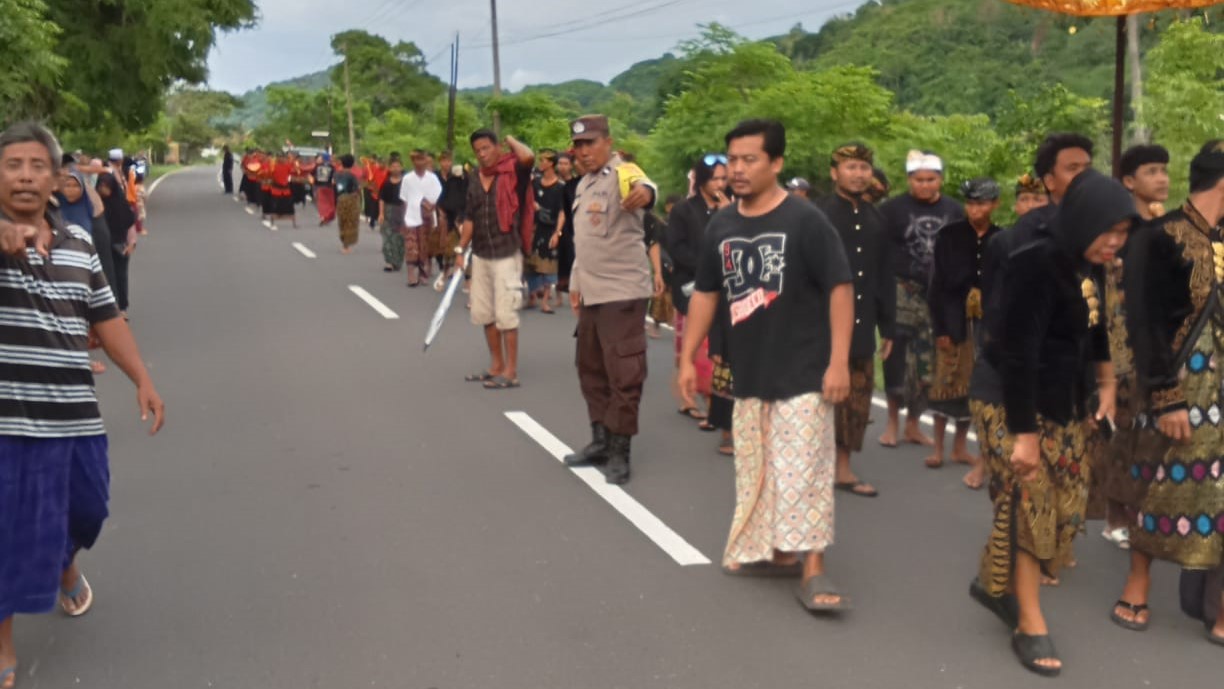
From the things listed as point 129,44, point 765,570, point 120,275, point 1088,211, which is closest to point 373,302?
point 120,275

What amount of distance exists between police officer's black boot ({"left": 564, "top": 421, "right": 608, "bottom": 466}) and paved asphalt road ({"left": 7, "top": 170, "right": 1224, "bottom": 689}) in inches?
4.6

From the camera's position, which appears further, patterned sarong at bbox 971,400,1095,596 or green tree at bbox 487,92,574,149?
green tree at bbox 487,92,574,149

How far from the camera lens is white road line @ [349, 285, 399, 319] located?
1432 cm

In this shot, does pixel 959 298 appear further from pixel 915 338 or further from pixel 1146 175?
pixel 1146 175

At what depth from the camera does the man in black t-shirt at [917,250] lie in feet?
24.4

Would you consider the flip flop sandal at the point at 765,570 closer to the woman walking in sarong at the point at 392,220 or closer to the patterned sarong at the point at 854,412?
the patterned sarong at the point at 854,412

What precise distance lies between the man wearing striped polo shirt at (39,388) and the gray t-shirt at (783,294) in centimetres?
243

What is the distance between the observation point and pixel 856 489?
22.5 feet

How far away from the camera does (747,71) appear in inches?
984

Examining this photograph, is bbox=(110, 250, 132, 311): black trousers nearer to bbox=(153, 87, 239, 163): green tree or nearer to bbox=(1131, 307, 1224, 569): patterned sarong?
bbox=(1131, 307, 1224, 569): patterned sarong

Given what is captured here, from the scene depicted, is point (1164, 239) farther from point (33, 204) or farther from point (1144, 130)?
point (1144, 130)

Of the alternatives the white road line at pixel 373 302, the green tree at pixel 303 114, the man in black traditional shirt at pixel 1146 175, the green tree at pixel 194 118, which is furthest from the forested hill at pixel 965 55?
the green tree at pixel 194 118

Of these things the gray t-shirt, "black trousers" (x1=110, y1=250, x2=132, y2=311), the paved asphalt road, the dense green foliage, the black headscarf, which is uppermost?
the dense green foliage

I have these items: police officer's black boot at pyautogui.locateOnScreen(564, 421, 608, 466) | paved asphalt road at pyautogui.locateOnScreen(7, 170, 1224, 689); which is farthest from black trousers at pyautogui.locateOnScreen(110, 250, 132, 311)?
police officer's black boot at pyautogui.locateOnScreen(564, 421, 608, 466)
